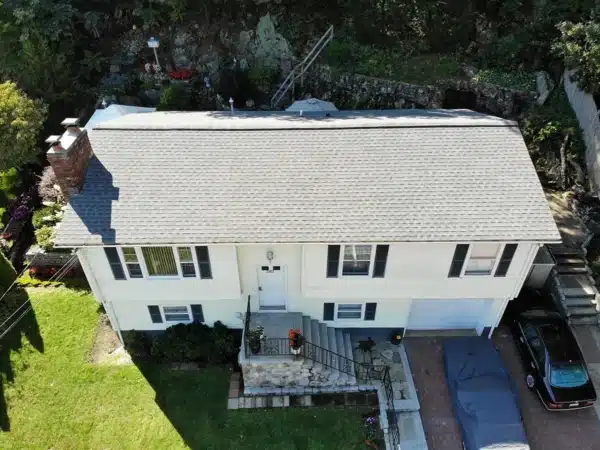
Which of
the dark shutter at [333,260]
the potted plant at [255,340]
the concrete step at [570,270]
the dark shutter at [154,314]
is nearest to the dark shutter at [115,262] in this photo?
the dark shutter at [154,314]

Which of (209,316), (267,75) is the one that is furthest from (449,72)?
→ (209,316)

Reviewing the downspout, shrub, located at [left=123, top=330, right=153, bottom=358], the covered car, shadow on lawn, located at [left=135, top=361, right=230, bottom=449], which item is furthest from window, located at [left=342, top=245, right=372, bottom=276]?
the downspout

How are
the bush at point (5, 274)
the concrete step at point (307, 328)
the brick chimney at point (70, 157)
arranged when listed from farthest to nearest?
the bush at point (5, 274) → the concrete step at point (307, 328) → the brick chimney at point (70, 157)

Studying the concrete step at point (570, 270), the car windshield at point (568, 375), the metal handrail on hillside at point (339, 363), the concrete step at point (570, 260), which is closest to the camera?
the car windshield at point (568, 375)

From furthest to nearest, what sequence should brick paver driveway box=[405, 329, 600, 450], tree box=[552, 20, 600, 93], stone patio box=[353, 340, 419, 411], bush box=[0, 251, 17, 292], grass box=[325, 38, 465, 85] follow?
grass box=[325, 38, 465, 85], tree box=[552, 20, 600, 93], bush box=[0, 251, 17, 292], stone patio box=[353, 340, 419, 411], brick paver driveway box=[405, 329, 600, 450]

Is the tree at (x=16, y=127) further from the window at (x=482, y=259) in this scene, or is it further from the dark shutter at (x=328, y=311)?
the window at (x=482, y=259)

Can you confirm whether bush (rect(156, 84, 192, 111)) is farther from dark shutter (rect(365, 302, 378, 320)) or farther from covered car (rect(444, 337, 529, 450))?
covered car (rect(444, 337, 529, 450))
